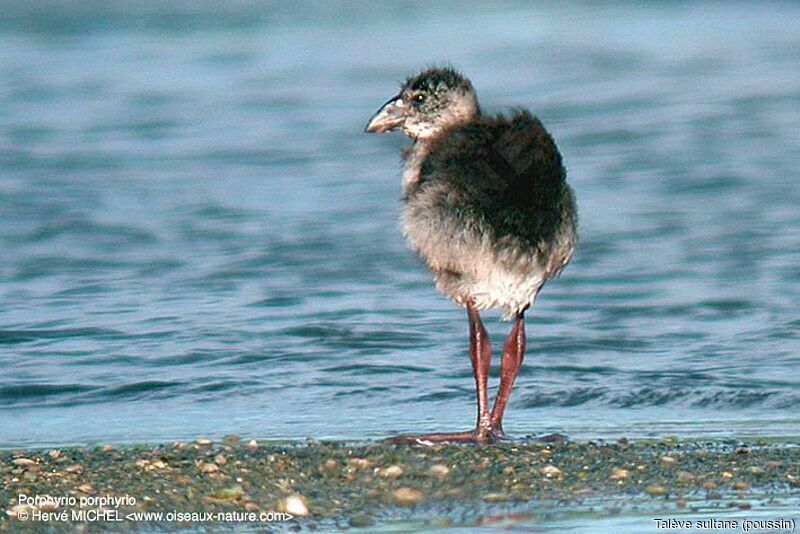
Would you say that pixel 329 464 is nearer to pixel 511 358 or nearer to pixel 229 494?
pixel 229 494

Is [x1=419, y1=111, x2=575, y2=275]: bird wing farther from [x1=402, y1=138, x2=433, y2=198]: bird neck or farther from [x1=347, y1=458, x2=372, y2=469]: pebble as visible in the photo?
[x1=347, y1=458, x2=372, y2=469]: pebble

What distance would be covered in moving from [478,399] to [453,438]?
0.30 metres

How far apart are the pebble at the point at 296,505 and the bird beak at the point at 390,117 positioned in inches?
99.9

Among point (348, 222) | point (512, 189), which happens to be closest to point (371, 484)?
point (512, 189)

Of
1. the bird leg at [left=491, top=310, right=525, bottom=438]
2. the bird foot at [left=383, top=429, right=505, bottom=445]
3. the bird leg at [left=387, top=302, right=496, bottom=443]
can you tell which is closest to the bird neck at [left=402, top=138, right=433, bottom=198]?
the bird leg at [left=387, top=302, right=496, bottom=443]

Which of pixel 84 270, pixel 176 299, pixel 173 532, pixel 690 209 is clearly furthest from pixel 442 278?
pixel 690 209

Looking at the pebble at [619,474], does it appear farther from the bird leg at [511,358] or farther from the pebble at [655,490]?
the bird leg at [511,358]

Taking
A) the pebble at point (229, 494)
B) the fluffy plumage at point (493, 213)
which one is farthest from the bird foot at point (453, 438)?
the pebble at point (229, 494)

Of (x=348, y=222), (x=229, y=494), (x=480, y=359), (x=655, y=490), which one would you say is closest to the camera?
(x=229, y=494)

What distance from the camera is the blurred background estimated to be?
920 centimetres

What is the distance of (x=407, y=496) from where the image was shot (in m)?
6.90

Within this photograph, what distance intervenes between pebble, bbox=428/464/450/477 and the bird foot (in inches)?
18.8

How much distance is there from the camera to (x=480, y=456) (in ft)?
24.3

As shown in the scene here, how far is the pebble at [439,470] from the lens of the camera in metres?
7.15
